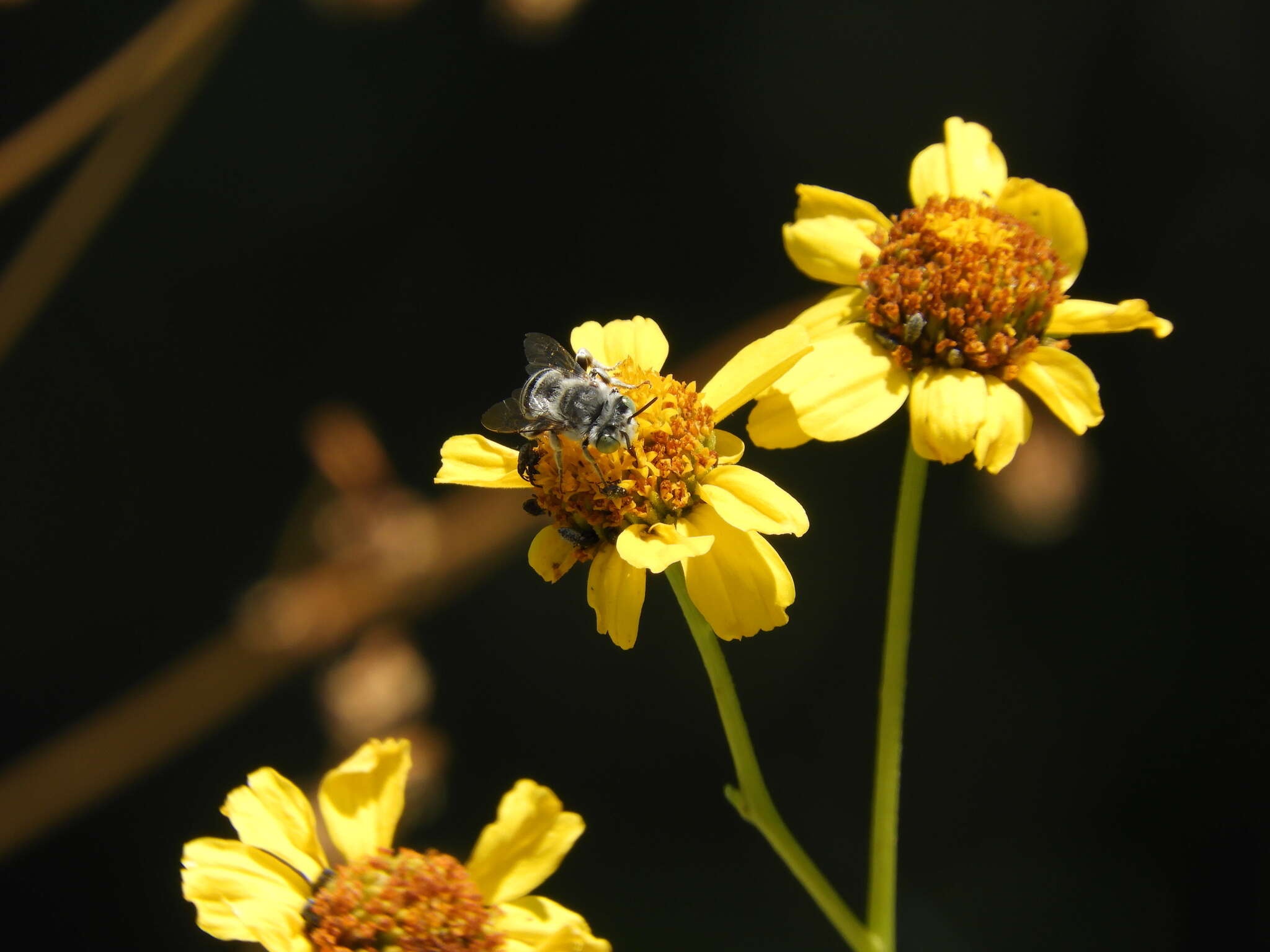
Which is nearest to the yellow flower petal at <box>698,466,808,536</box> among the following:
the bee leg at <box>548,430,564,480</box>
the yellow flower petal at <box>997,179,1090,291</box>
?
the bee leg at <box>548,430,564,480</box>

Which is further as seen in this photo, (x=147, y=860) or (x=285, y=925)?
(x=147, y=860)

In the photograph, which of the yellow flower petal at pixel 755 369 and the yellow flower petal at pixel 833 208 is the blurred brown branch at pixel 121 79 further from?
the yellow flower petal at pixel 755 369

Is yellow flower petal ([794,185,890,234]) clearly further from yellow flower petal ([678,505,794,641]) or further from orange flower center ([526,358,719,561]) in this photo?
yellow flower petal ([678,505,794,641])

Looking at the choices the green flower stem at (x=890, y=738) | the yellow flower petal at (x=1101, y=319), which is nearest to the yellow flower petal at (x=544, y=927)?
the green flower stem at (x=890, y=738)

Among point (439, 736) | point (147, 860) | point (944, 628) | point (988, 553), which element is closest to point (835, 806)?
point (944, 628)

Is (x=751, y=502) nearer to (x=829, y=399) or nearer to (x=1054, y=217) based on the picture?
(x=829, y=399)

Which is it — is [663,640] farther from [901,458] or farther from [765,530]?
[765,530]

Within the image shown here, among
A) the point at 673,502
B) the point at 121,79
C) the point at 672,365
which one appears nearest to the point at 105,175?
the point at 121,79
